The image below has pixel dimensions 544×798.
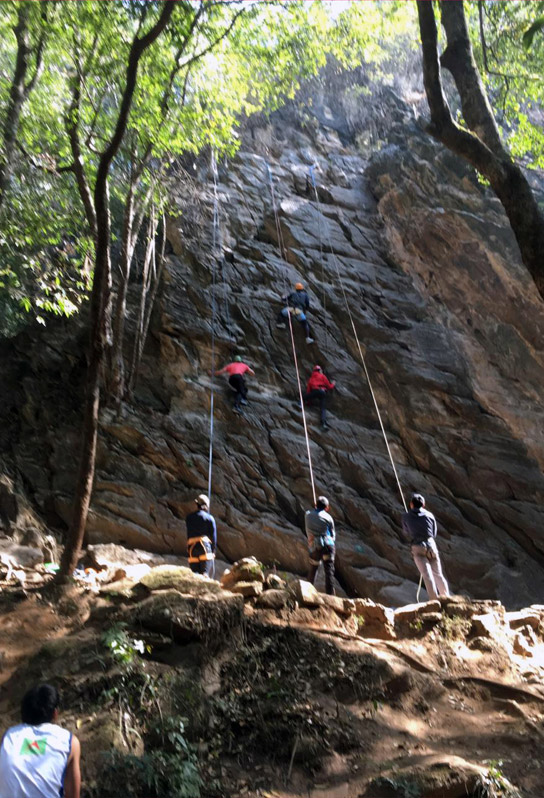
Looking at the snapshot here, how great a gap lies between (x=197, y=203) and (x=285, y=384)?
7.55 metres

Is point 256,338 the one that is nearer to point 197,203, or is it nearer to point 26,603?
point 197,203

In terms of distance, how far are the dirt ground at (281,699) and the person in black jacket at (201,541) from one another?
2.34 metres

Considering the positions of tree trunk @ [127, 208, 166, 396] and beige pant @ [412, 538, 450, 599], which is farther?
tree trunk @ [127, 208, 166, 396]

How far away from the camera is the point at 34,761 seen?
8.09 ft

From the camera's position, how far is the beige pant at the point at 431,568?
784cm

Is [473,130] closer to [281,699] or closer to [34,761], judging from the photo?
[281,699]

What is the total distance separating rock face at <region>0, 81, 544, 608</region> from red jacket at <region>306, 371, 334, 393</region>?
626 millimetres

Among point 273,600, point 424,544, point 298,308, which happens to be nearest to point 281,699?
point 273,600

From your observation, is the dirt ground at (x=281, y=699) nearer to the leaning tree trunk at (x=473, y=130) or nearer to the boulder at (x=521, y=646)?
the boulder at (x=521, y=646)

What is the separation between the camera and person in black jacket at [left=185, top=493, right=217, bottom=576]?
25.3 ft

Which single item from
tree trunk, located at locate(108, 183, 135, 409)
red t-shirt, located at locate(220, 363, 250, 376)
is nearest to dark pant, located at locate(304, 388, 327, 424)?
red t-shirt, located at locate(220, 363, 250, 376)

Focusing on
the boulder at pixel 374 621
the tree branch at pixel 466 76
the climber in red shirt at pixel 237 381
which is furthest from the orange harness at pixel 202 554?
the tree branch at pixel 466 76

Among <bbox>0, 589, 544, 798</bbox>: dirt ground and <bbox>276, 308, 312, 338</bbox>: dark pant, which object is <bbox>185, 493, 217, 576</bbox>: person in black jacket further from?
<bbox>276, 308, 312, 338</bbox>: dark pant

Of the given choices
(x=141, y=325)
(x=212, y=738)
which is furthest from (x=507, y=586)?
(x=141, y=325)
